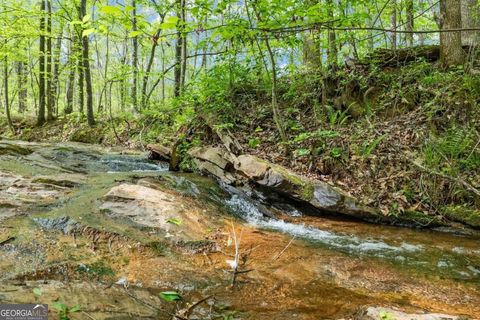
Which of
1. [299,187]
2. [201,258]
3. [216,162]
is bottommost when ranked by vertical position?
[201,258]

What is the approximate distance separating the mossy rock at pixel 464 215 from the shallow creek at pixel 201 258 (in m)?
0.27

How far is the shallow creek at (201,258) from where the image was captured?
2.68 meters

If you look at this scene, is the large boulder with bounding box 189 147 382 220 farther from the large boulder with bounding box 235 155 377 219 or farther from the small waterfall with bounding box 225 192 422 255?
the small waterfall with bounding box 225 192 422 255

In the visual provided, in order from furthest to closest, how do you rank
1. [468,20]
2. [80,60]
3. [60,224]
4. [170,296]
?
1. [80,60]
2. [468,20]
3. [60,224]
4. [170,296]

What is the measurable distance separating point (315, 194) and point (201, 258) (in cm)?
281

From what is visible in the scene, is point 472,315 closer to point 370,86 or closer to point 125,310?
point 125,310

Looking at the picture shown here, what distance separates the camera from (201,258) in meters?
3.62

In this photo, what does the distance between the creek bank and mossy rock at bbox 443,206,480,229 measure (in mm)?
64

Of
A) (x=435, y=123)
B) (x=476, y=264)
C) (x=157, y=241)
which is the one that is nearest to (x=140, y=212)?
(x=157, y=241)

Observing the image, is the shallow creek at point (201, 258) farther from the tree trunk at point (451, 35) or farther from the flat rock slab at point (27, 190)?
the tree trunk at point (451, 35)

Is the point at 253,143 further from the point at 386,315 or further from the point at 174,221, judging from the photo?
the point at 386,315

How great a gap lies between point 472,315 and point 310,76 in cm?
698

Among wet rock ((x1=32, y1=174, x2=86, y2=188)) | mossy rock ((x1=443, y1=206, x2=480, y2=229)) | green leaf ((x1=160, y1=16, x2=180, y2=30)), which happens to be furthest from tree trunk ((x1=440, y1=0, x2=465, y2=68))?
wet rock ((x1=32, y1=174, x2=86, y2=188))

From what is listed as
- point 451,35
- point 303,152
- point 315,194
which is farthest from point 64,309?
point 451,35
